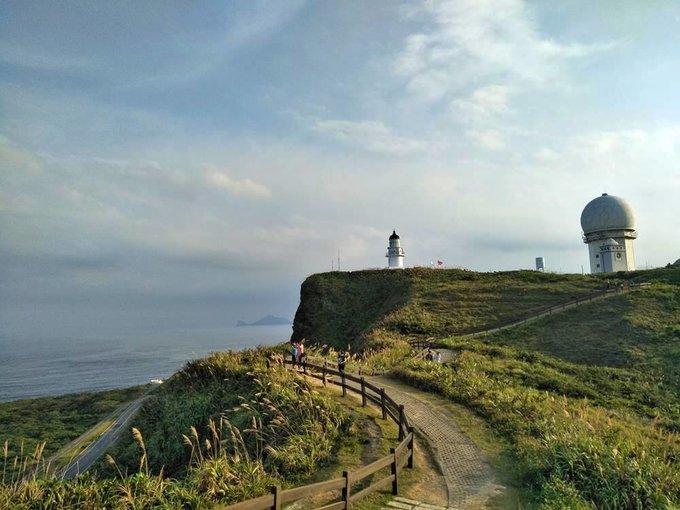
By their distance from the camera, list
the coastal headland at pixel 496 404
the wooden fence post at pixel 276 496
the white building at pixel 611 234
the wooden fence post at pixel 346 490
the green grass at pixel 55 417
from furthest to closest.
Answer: the white building at pixel 611 234
the green grass at pixel 55 417
the coastal headland at pixel 496 404
the wooden fence post at pixel 346 490
the wooden fence post at pixel 276 496

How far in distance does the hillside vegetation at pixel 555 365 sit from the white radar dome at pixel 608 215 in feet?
57.1

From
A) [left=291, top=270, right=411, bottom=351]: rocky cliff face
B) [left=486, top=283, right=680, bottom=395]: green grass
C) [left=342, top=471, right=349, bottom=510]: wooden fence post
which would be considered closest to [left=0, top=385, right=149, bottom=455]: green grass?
[left=291, top=270, right=411, bottom=351]: rocky cliff face

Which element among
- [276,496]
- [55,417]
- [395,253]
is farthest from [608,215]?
[276,496]

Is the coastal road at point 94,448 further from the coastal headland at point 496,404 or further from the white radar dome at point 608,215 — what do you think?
the white radar dome at point 608,215

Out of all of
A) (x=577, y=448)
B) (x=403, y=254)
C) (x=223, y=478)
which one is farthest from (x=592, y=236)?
(x=223, y=478)

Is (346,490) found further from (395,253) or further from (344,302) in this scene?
(395,253)

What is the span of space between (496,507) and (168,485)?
277 inches

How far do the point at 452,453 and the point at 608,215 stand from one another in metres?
78.3

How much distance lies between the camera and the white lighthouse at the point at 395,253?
261ft

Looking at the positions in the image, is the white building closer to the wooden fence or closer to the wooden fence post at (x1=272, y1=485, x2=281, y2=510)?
the wooden fence

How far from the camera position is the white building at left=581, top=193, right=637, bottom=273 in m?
77.1

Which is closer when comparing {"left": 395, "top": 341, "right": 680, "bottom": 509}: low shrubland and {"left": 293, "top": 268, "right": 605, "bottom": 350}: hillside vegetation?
{"left": 395, "top": 341, "right": 680, "bottom": 509}: low shrubland

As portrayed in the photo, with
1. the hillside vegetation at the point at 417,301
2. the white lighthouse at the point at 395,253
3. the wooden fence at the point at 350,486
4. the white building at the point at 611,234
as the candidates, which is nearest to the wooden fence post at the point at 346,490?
the wooden fence at the point at 350,486

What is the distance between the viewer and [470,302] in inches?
2126
